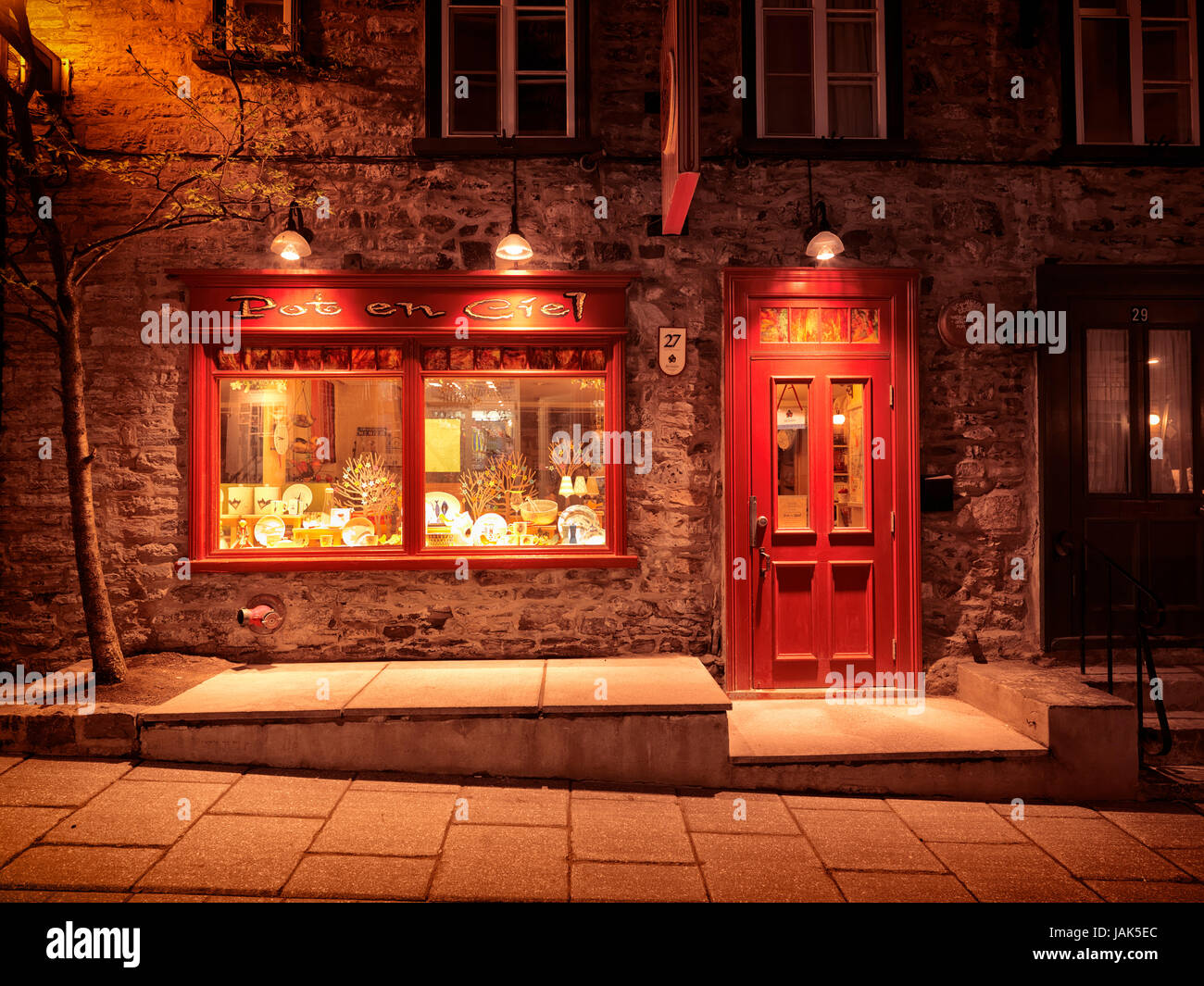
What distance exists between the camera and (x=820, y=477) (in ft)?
20.6

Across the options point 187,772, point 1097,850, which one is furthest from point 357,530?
point 1097,850

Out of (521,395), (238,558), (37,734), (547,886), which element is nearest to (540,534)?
(521,395)

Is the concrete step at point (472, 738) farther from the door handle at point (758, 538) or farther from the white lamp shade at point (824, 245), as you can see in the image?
the white lamp shade at point (824, 245)

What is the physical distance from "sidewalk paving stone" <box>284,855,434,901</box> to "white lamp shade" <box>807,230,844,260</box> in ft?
17.4

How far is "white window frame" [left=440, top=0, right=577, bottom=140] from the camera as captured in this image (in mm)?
6297

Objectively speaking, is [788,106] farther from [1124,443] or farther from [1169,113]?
[1124,443]

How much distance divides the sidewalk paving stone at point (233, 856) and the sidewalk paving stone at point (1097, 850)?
4200 mm

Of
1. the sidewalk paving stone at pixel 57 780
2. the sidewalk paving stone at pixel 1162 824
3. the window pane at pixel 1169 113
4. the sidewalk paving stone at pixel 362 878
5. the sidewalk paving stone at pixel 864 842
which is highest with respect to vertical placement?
the window pane at pixel 1169 113

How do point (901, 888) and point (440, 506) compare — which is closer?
point (901, 888)

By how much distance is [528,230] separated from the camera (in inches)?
247

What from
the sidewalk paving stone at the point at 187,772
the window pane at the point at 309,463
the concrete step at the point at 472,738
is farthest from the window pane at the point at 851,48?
the sidewalk paving stone at the point at 187,772

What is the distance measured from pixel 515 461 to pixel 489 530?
66 centimetres

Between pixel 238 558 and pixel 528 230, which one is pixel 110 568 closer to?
pixel 238 558

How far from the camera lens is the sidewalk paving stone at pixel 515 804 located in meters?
4.24
